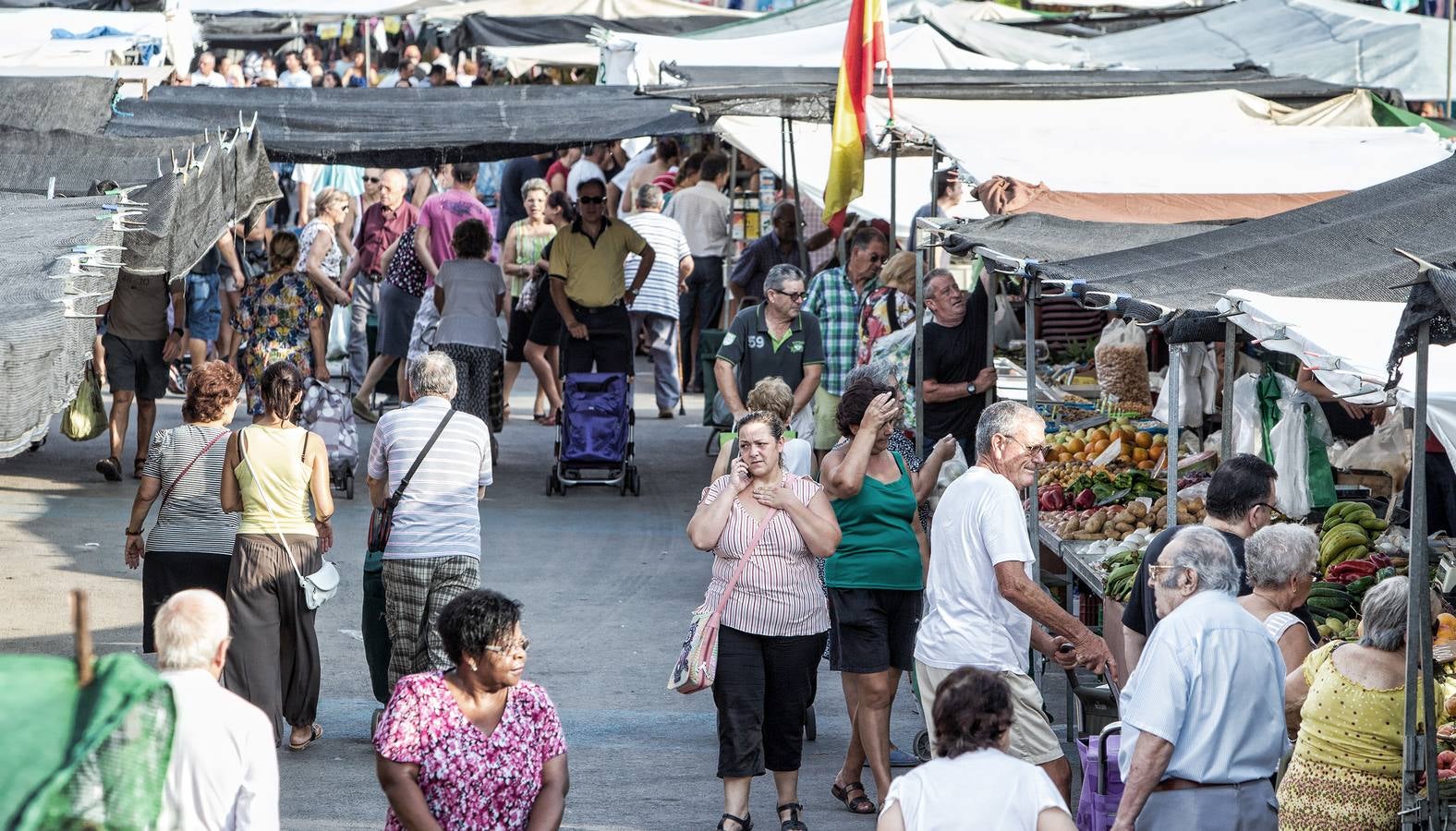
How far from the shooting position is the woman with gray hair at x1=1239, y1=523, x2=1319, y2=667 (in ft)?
19.0

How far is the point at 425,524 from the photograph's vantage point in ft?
24.7

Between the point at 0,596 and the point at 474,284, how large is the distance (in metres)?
4.15

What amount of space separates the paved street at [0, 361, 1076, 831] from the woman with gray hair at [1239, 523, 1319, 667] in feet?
6.72

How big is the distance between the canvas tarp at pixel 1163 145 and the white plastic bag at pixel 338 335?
6633 millimetres

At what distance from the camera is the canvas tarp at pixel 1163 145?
10.4 m

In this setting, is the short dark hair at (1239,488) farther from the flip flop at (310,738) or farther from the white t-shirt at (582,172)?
the white t-shirt at (582,172)

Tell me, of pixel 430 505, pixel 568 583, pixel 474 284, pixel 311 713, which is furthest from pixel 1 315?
pixel 474 284

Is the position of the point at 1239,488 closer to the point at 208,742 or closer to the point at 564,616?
the point at 208,742

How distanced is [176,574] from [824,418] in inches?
189

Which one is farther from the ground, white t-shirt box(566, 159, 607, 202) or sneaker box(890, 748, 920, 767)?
white t-shirt box(566, 159, 607, 202)

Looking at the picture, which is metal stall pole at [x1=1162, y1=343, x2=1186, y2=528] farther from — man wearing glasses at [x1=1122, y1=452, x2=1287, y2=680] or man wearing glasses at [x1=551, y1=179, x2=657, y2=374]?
man wearing glasses at [x1=551, y1=179, x2=657, y2=374]

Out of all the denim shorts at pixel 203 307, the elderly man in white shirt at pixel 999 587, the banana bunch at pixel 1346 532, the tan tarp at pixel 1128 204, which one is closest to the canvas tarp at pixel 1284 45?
the tan tarp at pixel 1128 204

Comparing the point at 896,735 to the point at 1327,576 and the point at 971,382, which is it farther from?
the point at 971,382

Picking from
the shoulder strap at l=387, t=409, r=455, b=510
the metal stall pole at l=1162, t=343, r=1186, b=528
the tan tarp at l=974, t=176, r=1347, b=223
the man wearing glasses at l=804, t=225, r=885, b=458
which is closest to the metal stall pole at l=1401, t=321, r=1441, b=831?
the metal stall pole at l=1162, t=343, r=1186, b=528
